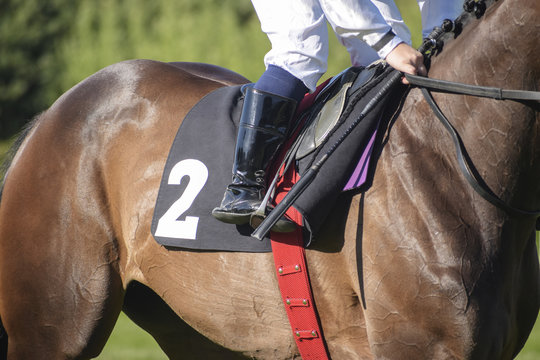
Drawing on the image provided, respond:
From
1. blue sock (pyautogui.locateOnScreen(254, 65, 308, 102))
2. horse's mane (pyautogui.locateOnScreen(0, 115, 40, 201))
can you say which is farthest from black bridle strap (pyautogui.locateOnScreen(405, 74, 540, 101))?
horse's mane (pyautogui.locateOnScreen(0, 115, 40, 201))

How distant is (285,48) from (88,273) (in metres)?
1.50

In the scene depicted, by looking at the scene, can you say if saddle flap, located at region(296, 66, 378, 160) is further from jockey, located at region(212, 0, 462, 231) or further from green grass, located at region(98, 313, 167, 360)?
green grass, located at region(98, 313, 167, 360)

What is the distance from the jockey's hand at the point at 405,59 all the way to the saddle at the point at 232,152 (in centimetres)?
12

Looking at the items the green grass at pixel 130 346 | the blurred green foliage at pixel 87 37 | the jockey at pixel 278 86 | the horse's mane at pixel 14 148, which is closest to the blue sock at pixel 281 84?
the jockey at pixel 278 86

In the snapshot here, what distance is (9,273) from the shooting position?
3541mm

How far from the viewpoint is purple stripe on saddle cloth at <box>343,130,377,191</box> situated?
2.64m

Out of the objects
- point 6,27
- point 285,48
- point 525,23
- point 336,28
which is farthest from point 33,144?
point 6,27

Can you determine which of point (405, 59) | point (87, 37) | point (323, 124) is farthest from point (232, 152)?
point (87, 37)

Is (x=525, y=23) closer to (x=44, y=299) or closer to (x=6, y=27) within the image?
(x=44, y=299)

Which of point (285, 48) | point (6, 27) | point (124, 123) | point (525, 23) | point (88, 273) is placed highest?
point (525, 23)

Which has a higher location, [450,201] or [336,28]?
[336,28]

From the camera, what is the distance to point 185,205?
310cm

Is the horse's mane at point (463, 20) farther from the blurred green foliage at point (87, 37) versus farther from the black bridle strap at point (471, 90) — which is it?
the blurred green foliage at point (87, 37)

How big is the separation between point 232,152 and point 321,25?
663mm
